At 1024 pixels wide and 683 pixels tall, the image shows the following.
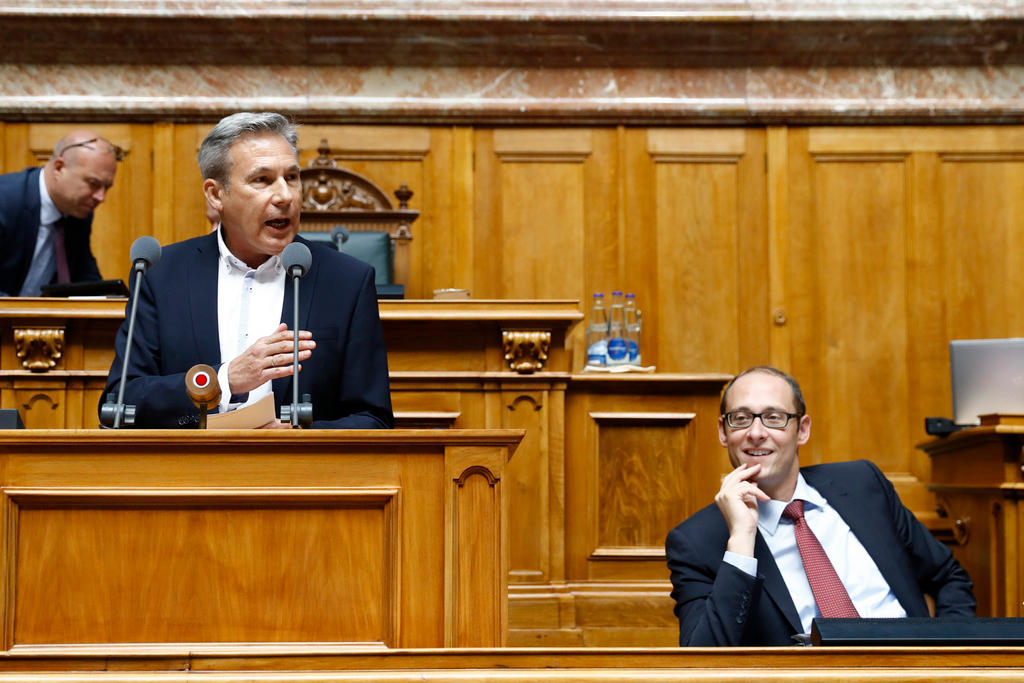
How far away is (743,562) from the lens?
2.41 m

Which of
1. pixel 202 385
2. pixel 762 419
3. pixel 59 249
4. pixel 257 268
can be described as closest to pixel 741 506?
pixel 762 419

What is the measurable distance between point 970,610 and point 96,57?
485 cm

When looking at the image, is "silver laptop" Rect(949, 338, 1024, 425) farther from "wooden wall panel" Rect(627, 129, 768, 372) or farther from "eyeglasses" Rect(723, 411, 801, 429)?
"wooden wall panel" Rect(627, 129, 768, 372)

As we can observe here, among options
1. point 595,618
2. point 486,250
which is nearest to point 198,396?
point 595,618

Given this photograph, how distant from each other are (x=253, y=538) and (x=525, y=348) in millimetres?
2052

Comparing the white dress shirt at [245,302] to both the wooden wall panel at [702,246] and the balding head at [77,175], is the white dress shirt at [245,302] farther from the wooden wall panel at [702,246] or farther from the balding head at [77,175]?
the wooden wall panel at [702,246]

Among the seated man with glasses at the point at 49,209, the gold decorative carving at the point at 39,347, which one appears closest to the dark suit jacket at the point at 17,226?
the seated man with glasses at the point at 49,209

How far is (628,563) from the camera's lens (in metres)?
3.99

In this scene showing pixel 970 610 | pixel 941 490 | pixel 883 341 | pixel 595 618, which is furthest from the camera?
pixel 883 341

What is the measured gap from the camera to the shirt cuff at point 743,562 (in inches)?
94.3

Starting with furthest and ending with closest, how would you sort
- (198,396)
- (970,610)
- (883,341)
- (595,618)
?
(883,341)
(595,618)
(970,610)
(198,396)

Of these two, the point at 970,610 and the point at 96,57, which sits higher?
the point at 96,57

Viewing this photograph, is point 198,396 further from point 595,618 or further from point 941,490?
point 941,490

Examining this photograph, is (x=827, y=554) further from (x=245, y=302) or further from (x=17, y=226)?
(x=17, y=226)
